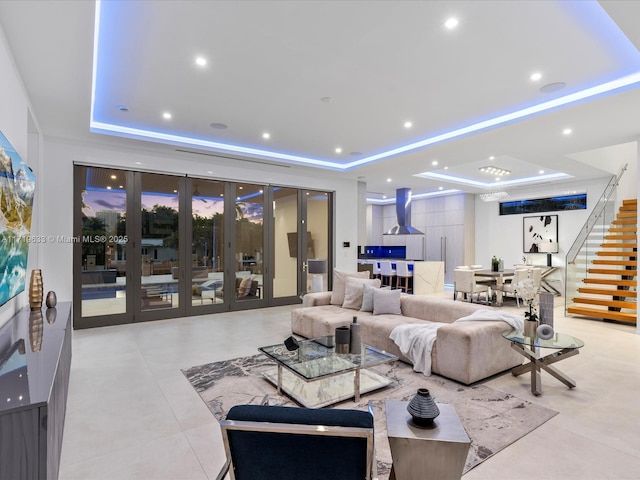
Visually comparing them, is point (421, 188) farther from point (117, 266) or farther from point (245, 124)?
point (117, 266)

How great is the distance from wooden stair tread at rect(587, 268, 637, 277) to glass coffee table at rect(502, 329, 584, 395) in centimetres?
468

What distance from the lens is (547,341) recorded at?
132 inches

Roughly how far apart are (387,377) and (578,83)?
149 inches

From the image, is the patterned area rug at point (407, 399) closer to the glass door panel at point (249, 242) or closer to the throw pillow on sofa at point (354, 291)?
the throw pillow on sofa at point (354, 291)

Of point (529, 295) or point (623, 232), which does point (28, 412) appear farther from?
point (623, 232)

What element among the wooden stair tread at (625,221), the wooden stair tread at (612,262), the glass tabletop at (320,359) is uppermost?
the wooden stair tread at (625,221)

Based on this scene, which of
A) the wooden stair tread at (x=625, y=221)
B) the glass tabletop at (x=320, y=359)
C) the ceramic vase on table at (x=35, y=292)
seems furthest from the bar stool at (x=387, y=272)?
the ceramic vase on table at (x=35, y=292)

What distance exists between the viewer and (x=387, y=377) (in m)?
3.59

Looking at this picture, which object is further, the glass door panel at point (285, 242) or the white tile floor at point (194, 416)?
the glass door panel at point (285, 242)

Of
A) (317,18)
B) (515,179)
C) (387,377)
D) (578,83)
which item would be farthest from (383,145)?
(515,179)

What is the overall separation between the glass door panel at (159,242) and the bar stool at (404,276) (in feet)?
Answer: 19.1

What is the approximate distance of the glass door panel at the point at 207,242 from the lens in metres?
6.79

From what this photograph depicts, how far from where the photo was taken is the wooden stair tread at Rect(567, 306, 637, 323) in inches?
237

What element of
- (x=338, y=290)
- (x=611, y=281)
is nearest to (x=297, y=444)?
(x=338, y=290)
